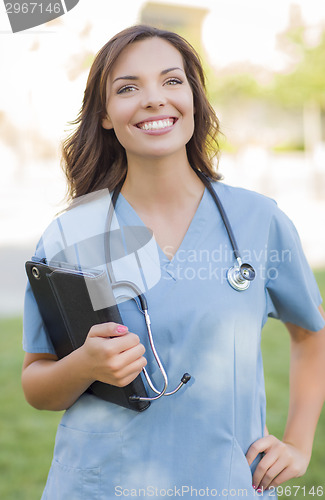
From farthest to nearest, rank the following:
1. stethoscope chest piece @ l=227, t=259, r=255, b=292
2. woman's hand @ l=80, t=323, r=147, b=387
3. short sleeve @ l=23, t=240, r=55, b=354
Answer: short sleeve @ l=23, t=240, r=55, b=354
stethoscope chest piece @ l=227, t=259, r=255, b=292
woman's hand @ l=80, t=323, r=147, b=387

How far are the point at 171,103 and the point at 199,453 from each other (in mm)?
788

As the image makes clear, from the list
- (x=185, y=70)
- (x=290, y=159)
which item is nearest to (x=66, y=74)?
(x=185, y=70)

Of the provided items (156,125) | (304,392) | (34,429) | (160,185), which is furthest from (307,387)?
(34,429)

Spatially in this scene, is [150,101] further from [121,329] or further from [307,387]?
[307,387]

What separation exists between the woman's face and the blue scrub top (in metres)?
0.24

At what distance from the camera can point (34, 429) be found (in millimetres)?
3334

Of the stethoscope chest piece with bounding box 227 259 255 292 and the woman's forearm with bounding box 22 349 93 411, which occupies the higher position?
the stethoscope chest piece with bounding box 227 259 255 292

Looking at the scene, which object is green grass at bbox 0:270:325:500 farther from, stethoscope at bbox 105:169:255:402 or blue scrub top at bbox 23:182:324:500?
stethoscope at bbox 105:169:255:402

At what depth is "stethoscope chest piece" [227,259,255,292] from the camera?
4.24 ft

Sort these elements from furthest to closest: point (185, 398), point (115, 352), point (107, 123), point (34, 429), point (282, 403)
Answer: point (282, 403), point (34, 429), point (107, 123), point (185, 398), point (115, 352)

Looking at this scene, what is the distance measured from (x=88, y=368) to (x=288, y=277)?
1.71 feet

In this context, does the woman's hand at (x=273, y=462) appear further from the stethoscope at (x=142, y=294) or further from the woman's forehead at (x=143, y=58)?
the woman's forehead at (x=143, y=58)

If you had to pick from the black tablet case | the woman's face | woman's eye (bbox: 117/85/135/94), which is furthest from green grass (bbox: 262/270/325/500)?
woman's eye (bbox: 117/85/135/94)

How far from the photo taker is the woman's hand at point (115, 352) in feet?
3.84
